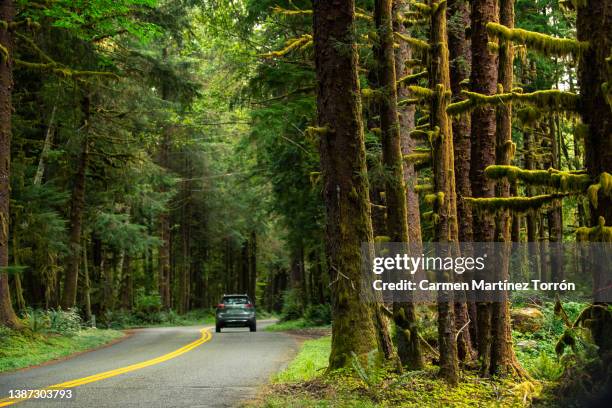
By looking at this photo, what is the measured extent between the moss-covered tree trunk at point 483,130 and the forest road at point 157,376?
12.9ft

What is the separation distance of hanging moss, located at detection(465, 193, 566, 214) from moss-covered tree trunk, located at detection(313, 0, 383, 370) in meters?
3.68

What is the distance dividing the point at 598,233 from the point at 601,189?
404 millimetres

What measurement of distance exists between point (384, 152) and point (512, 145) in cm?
220

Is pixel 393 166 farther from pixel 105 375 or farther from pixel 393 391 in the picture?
pixel 105 375

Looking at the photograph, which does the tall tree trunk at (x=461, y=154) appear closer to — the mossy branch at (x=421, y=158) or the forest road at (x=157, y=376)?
the mossy branch at (x=421, y=158)

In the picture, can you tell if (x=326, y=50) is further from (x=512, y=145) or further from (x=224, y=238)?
(x=224, y=238)

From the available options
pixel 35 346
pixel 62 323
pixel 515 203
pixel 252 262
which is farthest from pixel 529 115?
pixel 252 262

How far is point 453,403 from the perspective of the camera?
7.95 metres

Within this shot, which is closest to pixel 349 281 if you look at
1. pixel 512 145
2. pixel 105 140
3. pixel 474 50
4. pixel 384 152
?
pixel 384 152

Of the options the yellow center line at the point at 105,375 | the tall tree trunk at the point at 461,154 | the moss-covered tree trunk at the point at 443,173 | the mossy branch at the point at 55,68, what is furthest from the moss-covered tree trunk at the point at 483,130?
the mossy branch at the point at 55,68

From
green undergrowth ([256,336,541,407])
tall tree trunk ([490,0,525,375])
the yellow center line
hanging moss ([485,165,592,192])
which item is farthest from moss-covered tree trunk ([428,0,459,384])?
the yellow center line

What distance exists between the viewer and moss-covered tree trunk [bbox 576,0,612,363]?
Result: 18.2 feet

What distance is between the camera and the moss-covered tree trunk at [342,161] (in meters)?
10.2

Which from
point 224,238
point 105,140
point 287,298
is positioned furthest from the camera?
point 224,238
